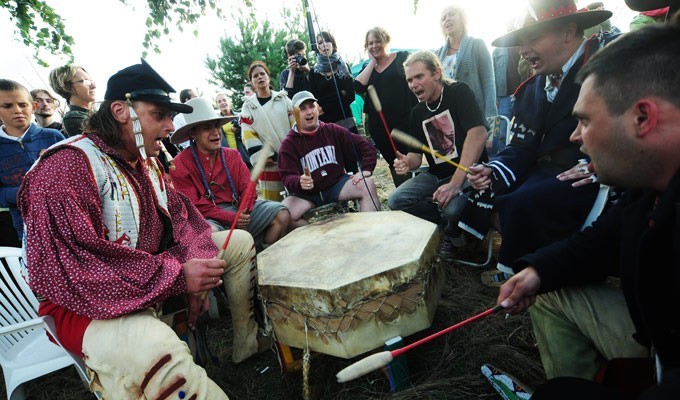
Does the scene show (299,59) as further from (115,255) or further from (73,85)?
(115,255)

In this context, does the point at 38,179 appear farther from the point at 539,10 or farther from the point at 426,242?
the point at 539,10

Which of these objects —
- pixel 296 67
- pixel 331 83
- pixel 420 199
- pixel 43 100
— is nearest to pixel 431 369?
pixel 420 199

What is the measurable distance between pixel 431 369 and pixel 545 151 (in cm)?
150

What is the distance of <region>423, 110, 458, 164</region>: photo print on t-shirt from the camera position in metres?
3.06

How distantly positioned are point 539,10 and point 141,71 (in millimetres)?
2240

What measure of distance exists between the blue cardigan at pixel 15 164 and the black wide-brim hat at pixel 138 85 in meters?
2.02

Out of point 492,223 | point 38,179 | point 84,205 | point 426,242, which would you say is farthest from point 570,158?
point 38,179

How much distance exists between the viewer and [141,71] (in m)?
1.79

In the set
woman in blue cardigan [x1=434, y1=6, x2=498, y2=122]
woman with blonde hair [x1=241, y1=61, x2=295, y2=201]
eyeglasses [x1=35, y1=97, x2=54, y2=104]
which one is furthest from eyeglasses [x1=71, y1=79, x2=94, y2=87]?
woman in blue cardigan [x1=434, y1=6, x2=498, y2=122]

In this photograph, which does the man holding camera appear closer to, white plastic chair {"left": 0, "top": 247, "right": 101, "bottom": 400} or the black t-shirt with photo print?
the black t-shirt with photo print

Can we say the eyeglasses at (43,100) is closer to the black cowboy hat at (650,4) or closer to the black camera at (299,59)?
the black camera at (299,59)

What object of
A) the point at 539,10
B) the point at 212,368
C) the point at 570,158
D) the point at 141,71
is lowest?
the point at 212,368

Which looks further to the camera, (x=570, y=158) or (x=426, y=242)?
(x=570, y=158)

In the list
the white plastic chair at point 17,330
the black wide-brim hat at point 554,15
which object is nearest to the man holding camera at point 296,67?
the black wide-brim hat at point 554,15
